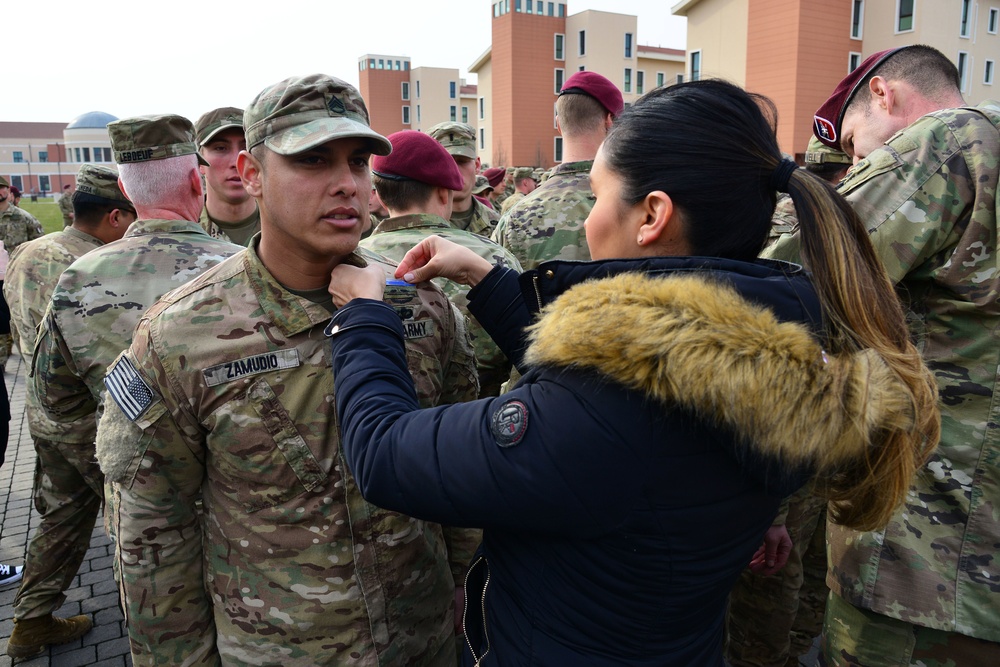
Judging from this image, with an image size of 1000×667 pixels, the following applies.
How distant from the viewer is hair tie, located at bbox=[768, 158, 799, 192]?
1.38m

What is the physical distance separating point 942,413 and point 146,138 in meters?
3.39

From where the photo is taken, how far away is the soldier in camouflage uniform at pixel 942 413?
1.93 meters

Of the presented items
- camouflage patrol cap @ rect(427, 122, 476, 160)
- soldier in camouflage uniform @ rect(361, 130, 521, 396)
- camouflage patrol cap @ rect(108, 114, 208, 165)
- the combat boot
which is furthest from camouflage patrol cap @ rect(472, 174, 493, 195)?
the combat boot

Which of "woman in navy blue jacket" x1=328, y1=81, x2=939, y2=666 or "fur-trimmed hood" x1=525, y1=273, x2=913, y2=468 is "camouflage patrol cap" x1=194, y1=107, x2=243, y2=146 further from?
"fur-trimmed hood" x1=525, y1=273, x2=913, y2=468

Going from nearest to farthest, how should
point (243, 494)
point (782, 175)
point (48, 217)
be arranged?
1. point (782, 175)
2. point (243, 494)
3. point (48, 217)

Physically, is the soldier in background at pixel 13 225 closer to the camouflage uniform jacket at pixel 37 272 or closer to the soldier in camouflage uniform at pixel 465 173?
the camouflage uniform jacket at pixel 37 272

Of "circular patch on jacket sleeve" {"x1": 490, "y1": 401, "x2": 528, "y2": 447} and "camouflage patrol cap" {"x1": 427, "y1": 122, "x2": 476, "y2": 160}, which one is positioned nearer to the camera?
"circular patch on jacket sleeve" {"x1": 490, "y1": 401, "x2": 528, "y2": 447}

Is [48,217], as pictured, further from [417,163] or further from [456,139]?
[417,163]

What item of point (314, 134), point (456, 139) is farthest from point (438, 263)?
point (456, 139)

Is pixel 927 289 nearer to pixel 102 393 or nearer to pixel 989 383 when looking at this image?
pixel 989 383

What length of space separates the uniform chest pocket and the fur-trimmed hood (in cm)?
90

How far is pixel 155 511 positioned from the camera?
1.83m

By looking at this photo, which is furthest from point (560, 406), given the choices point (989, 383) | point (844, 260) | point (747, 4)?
point (747, 4)

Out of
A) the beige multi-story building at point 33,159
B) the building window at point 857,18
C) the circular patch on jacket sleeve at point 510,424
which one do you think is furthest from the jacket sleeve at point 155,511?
the beige multi-story building at point 33,159
